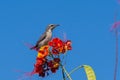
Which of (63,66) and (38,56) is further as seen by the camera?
(38,56)

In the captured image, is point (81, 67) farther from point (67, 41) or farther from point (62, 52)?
point (67, 41)

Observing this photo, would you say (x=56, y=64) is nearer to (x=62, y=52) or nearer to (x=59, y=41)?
(x=62, y=52)

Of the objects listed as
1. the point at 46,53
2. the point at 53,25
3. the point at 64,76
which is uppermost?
the point at 53,25

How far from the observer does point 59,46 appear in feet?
10.0

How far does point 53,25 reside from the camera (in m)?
5.80

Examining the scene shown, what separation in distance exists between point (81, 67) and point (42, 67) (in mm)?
418

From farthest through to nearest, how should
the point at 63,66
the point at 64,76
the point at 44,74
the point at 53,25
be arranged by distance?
the point at 53,25
the point at 44,74
the point at 63,66
the point at 64,76

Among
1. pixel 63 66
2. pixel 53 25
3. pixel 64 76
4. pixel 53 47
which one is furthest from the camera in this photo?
pixel 53 25

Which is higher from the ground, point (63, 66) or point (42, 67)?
point (42, 67)

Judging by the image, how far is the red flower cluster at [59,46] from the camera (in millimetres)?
2975

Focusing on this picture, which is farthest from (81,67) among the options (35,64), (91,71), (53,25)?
(53,25)

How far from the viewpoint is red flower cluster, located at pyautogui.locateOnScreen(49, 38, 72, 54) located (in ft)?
9.76

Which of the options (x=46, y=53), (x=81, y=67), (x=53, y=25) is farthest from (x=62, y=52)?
(x=53, y=25)

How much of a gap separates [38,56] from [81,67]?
1.64 ft
